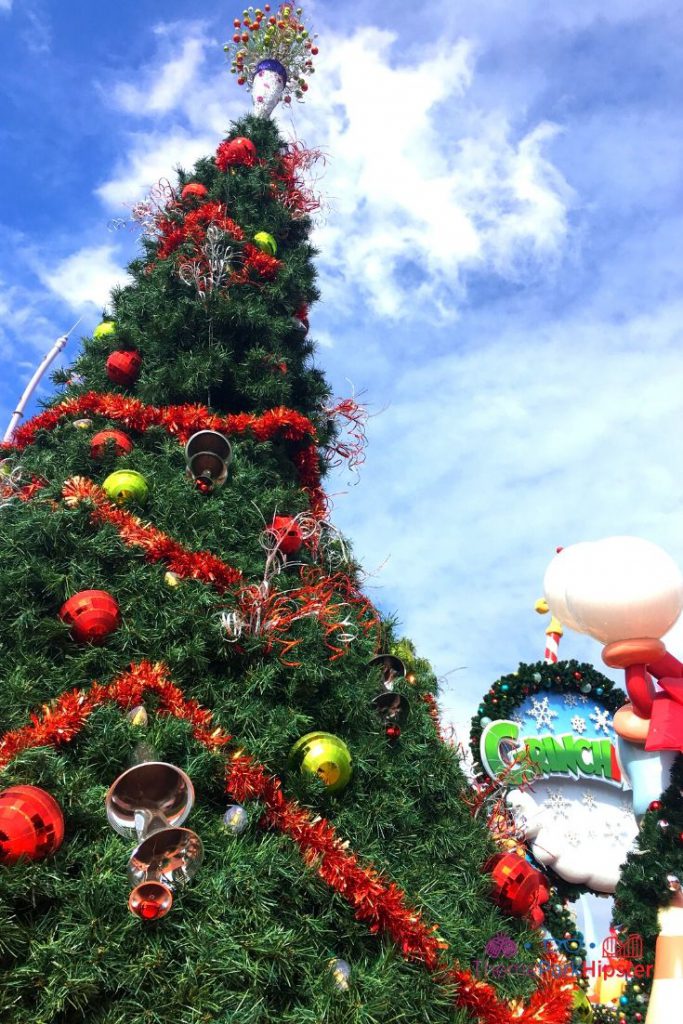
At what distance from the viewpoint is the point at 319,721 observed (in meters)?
3.31

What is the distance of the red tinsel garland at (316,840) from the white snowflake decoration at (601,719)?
6173 millimetres

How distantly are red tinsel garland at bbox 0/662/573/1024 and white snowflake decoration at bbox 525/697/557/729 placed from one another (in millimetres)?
6029

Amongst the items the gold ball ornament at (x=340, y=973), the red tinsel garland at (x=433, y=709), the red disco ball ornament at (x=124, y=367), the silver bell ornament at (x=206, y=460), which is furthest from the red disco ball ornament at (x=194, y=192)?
the gold ball ornament at (x=340, y=973)

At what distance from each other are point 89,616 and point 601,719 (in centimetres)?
720

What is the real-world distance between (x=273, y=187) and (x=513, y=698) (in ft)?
19.5

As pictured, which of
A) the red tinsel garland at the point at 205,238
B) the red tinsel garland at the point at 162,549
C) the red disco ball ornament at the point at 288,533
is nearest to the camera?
the red tinsel garland at the point at 162,549

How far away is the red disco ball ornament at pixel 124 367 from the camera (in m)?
5.03

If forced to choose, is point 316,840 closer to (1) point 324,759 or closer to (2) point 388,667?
(1) point 324,759

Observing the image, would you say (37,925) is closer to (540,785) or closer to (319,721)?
(319,721)

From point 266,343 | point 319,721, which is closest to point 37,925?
point 319,721

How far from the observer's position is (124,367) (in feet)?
16.5

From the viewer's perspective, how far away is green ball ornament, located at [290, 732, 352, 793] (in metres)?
3.00

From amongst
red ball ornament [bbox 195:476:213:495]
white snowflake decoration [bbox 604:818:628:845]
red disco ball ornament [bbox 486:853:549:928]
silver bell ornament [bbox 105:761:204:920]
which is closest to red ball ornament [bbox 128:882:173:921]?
silver bell ornament [bbox 105:761:204:920]

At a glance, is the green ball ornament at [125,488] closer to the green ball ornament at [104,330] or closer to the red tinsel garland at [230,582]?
the red tinsel garland at [230,582]
